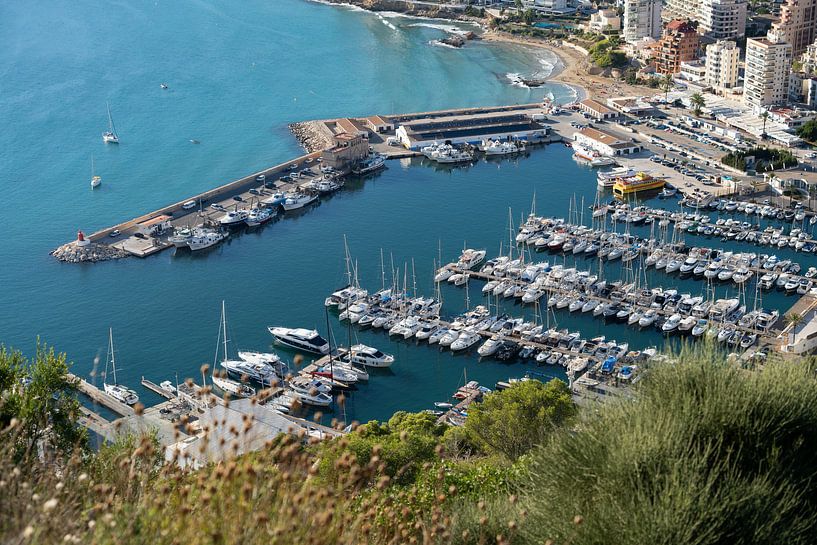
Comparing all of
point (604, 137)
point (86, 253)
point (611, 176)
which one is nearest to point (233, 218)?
point (86, 253)

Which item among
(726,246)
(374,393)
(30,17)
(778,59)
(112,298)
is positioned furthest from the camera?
(30,17)

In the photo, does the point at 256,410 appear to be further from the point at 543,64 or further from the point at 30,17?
the point at 30,17

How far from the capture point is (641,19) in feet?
136

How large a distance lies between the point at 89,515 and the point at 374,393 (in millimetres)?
12227

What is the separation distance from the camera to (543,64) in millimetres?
41750

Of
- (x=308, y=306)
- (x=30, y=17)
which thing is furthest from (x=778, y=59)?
(x=30, y=17)

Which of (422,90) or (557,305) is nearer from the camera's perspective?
(557,305)

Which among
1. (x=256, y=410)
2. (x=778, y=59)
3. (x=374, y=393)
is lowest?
(x=374, y=393)

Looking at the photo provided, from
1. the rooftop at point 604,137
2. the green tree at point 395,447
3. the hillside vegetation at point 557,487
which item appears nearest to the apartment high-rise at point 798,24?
the rooftop at point 604,137

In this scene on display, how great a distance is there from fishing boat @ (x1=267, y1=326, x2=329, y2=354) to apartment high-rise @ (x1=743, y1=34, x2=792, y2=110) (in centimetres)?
1895

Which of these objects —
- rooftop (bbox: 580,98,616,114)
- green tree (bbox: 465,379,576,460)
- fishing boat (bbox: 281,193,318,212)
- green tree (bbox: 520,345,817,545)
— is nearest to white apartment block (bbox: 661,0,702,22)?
rooftop (bbox: 580,98,616,114)

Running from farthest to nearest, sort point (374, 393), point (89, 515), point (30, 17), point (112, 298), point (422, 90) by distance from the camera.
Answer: point (30, 17) → point (422, 90) → point (112, 298) → point (374, 393) → point (89, 515)

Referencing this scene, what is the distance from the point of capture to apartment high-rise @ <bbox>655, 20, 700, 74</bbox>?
36.4 m

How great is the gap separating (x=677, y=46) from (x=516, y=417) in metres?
27.3
